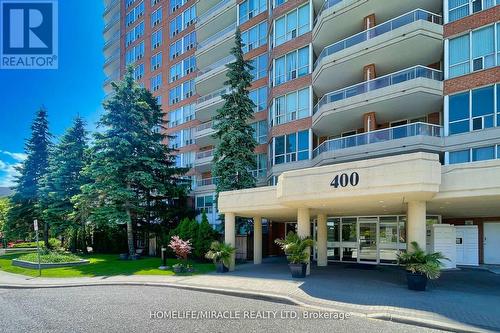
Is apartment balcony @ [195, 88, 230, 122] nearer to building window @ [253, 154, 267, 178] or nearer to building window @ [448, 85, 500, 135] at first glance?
building window @ [253, 154, 267, 178]

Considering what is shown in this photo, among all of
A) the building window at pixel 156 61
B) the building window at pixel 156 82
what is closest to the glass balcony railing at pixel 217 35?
the building window at pixel 156 61

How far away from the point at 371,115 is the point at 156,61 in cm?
3422

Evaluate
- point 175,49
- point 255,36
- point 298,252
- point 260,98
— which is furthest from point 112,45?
point 298,252

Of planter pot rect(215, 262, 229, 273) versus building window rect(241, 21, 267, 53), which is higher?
building window rect(241, 21, 267, 53)

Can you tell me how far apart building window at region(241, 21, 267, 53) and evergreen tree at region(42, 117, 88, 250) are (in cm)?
1846

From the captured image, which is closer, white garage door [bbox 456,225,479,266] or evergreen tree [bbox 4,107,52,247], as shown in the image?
white garage door [bbox 456,225,479,266]

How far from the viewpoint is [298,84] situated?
1037 inches

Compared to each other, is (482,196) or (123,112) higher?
(123,112)

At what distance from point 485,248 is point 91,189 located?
26.6 metres

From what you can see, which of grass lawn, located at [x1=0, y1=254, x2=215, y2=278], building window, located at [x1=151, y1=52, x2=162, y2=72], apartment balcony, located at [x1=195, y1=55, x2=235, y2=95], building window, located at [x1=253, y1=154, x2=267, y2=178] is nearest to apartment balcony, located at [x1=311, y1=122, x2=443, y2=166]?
building window, located at [x1=253, y1=154, x2=267, y2=178]

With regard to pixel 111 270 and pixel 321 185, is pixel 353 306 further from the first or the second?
pixel 111 270

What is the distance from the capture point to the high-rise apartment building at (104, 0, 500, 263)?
44.5 ft

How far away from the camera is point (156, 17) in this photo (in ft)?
160

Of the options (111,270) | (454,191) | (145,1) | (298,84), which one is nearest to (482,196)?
(454,191)
